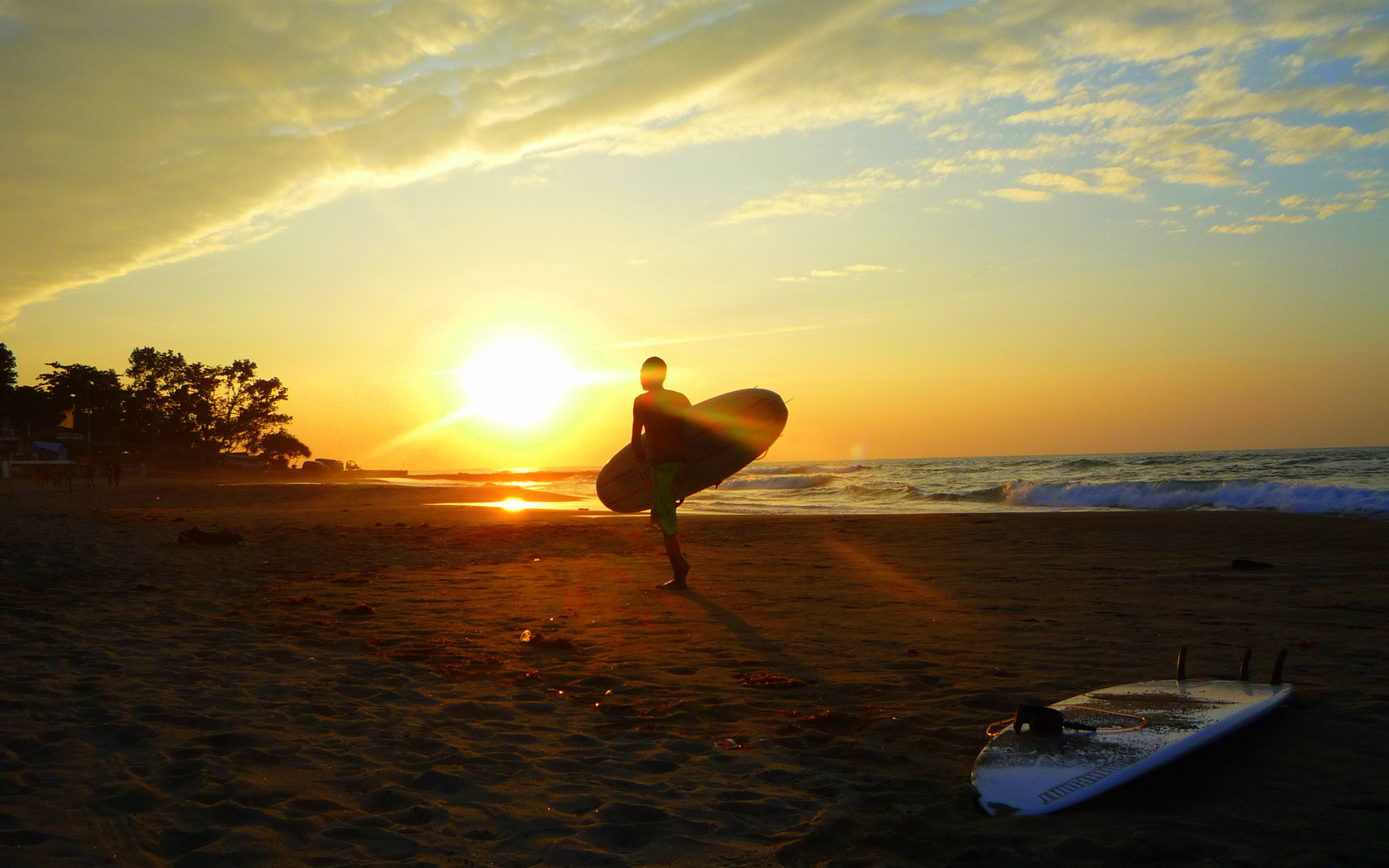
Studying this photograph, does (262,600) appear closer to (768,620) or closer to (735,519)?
(768,620)

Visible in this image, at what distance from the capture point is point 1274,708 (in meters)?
3.22

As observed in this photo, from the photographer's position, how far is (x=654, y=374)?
7008mm

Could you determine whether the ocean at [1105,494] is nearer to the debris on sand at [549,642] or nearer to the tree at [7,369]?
the debris on sand at [549,642]

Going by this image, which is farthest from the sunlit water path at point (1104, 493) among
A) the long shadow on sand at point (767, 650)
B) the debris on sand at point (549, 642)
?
the debris on sand at point (549, 642)

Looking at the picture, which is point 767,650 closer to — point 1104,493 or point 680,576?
point 680,576

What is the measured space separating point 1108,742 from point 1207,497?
18.0 metres

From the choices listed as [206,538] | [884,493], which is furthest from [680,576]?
[884,493]

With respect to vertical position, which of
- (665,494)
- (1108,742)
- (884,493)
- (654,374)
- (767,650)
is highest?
(654,374)

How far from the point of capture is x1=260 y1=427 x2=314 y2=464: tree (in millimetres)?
62719

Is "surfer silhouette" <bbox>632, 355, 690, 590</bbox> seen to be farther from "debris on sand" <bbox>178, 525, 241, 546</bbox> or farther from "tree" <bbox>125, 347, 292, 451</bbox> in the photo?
"tree" <bbox>125, 347, 292, 451</bbox>

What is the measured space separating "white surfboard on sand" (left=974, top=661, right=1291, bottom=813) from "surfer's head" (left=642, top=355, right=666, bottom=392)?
14.2 ft

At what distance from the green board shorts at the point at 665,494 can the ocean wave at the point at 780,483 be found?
2412 cm

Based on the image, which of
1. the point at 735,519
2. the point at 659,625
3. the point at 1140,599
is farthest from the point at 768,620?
the point at 735,519

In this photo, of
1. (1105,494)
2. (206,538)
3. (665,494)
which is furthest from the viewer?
(1105,494)
